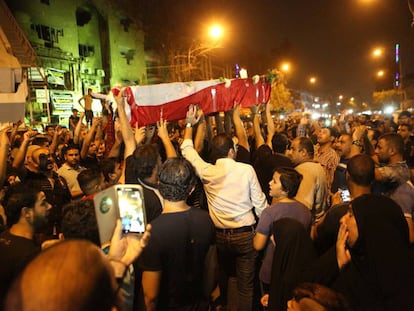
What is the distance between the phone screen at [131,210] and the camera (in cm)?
252

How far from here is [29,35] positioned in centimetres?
2462

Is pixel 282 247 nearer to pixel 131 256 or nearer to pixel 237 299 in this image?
pixel 131 256

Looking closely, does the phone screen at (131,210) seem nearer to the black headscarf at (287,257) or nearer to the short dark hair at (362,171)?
the black headscarf at (287,257)

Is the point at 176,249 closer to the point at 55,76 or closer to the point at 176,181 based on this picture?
the point at 176,181

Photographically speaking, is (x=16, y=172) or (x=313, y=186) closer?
(x=313, y=186)

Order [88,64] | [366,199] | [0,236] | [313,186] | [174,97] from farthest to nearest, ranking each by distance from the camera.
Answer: [88,64]
[174,97]
[313,186]
[0,236]
[366,199]

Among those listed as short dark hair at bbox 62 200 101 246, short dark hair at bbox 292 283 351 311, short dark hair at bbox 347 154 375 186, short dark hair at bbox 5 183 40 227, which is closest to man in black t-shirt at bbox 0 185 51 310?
short dark hair at bbox 5 183 40 227

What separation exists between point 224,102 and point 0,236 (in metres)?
4.89

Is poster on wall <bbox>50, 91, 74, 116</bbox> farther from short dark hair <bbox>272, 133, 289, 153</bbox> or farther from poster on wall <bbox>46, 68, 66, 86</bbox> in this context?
short dark hair <bbox>272, 133, 289, 153</bbox>

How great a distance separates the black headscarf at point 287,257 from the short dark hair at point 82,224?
5.31 feet

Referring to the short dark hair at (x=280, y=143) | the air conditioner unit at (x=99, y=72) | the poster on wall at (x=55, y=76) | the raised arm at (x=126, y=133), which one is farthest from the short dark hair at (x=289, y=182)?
the air conditioner unit at (x=99, y=72)

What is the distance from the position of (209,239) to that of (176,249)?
0.34 meters

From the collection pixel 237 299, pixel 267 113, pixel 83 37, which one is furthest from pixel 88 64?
pixel 237 299

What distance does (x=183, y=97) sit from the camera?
257 inches
